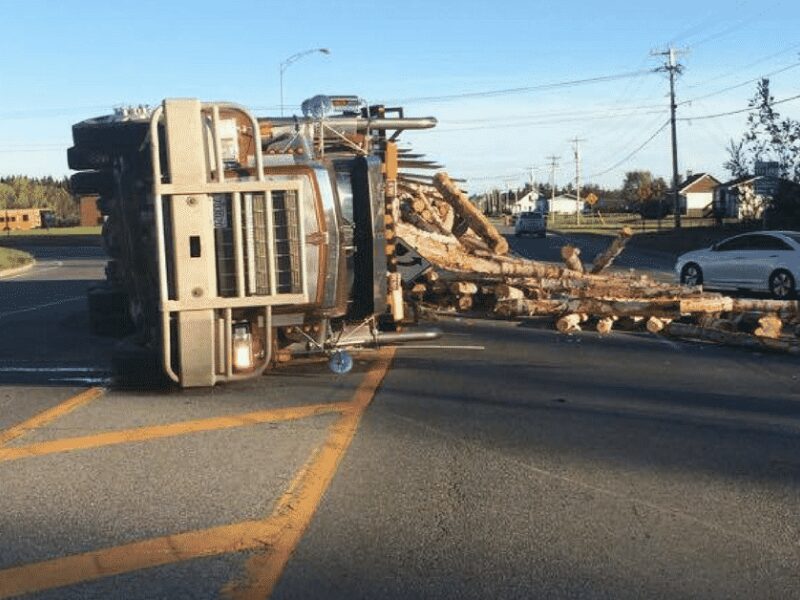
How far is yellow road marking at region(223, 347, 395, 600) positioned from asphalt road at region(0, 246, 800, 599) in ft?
0.06

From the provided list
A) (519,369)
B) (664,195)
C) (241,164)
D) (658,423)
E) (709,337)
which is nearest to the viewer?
(658,423)

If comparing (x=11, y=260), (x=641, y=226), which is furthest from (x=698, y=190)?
(x=11, y=260)

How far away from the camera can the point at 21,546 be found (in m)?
5.56

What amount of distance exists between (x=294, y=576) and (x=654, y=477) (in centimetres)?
301

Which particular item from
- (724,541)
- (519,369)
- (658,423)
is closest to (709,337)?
(519,369)

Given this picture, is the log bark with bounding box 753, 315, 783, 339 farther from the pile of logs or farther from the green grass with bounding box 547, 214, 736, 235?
the green grass with bounding box 547, 214, 736, 235

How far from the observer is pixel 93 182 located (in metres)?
11.7

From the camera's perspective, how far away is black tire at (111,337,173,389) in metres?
9.90

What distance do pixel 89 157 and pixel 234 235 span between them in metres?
3.71

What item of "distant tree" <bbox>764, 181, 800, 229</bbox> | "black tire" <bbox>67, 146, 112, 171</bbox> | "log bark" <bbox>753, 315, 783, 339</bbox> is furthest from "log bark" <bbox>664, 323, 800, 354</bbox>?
"distant tree" <bbox>764, 181, 800, 229</bbox>

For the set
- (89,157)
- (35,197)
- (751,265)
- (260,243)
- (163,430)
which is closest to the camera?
(163,430)

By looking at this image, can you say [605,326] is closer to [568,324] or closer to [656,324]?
[568,324]

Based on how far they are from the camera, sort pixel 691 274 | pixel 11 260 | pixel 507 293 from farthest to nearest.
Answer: pixel 11 260 → pixel 691 274 → pixel 507 293

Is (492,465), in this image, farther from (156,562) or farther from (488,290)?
(488,290)
